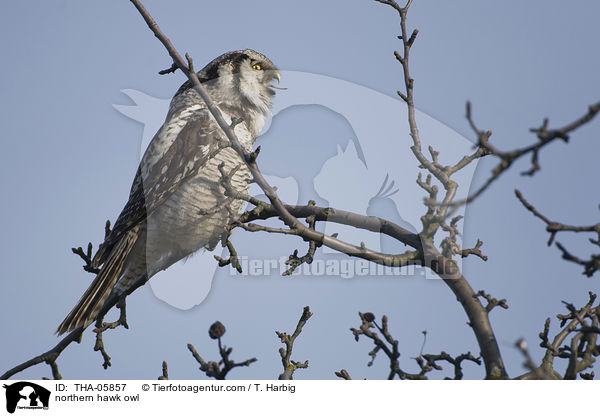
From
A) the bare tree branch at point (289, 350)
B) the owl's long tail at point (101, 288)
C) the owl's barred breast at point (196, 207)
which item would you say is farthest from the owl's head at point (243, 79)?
the bare tree branch at point (289, 350)

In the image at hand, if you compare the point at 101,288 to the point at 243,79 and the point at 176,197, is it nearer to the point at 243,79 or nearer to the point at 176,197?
the point at 176,197

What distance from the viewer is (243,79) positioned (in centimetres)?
449

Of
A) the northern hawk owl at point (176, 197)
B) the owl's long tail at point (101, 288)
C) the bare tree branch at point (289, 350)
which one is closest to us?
the bare tree branch at point (289, 350)

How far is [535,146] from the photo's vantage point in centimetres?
122

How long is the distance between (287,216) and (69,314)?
199 centimetres

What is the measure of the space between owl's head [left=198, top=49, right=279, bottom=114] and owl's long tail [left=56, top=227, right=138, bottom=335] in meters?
1.34

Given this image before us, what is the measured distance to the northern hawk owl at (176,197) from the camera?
3943 millimetres

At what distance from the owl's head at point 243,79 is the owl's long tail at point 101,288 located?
1338 millimetres
